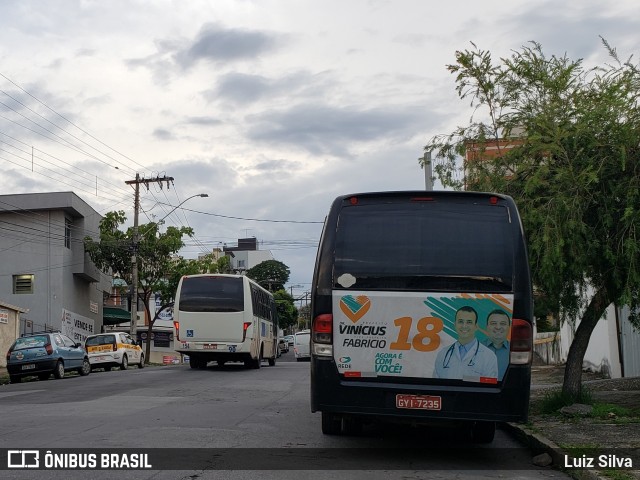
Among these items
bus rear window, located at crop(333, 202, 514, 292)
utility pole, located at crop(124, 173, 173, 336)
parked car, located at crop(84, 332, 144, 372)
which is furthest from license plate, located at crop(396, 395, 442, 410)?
utility pole, located at crop(124, 173, 173, 336)

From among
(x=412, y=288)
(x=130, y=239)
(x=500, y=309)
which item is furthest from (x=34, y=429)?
(x=130, y=239)

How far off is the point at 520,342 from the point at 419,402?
1143 millimetres

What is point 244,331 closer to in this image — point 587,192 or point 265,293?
point 265,293

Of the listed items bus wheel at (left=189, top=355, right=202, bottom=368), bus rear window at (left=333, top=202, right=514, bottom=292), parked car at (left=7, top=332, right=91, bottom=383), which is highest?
bus rear window at (left=333, top=202, right=514, bottom=292)

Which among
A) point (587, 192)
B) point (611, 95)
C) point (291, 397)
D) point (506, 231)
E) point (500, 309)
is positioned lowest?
point (291, 397)

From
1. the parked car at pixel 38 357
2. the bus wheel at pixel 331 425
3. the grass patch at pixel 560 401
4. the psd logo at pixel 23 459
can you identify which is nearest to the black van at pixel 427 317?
the bus wheel at pixel 331 425

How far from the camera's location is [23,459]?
7.92 metres

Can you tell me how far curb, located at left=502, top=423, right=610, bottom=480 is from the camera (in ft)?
24.5

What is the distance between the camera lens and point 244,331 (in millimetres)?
26234

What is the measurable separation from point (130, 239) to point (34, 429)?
3744cm

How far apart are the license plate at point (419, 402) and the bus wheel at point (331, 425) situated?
1707 mm

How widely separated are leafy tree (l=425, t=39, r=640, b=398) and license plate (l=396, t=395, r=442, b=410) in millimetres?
3094

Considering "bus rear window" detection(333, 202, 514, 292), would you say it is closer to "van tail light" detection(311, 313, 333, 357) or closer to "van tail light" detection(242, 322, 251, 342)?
"van tail light" detection(311, 313, 333, 357)

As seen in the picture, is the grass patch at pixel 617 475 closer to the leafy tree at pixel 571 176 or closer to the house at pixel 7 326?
the leafy tree at pixel 571 176
